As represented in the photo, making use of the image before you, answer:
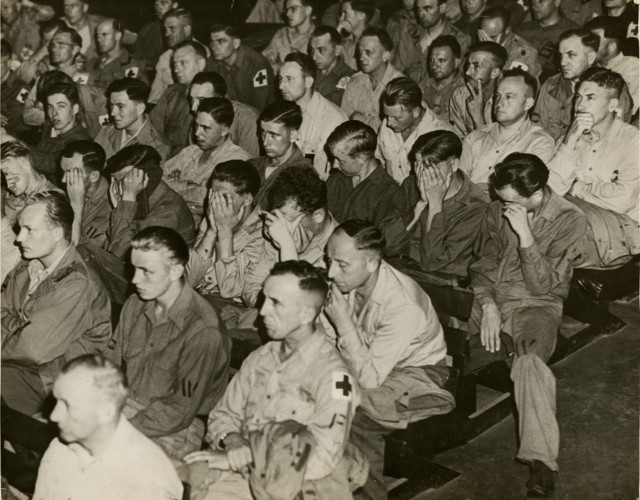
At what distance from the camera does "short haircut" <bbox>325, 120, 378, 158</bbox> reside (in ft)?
20.6

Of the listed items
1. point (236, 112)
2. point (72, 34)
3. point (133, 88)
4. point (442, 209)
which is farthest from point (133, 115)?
point (442, 209)

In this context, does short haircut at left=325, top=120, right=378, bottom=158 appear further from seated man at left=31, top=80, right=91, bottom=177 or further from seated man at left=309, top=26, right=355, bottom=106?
seated man at left=31, top=80, right=91, bottom=177

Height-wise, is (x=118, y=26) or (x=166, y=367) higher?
(x=118, y=26)

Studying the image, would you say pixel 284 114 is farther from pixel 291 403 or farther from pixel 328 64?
pixel 291 403

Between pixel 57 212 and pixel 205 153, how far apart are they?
2.10m

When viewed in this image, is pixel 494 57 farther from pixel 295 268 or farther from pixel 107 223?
pixel 295 268

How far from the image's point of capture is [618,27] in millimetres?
7531

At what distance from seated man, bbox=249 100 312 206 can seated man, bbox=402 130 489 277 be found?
3.18 feet

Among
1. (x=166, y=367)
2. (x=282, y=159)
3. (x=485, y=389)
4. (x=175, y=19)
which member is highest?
(x=175, y=19)

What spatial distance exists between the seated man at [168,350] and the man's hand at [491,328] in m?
1.44

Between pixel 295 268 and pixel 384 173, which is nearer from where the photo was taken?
pixel 295 268

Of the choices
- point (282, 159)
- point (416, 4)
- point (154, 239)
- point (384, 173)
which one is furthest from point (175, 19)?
point (154, 239)

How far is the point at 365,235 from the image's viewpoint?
15.7 ft

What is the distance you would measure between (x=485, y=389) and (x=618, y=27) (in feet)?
11.1
